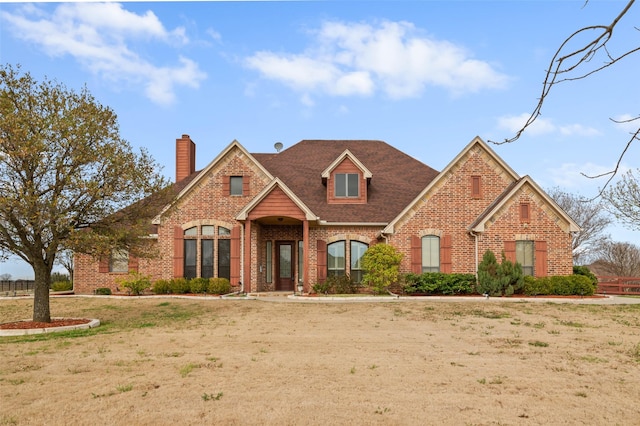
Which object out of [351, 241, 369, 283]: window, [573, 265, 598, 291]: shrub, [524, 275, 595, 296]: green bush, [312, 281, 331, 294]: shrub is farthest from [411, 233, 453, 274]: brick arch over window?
[573, 265, 598, 291]: shrub

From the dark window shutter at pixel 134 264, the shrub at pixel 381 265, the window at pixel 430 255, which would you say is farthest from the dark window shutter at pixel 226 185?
the window at pixel 430 255

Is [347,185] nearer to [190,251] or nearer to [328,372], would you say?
[190,251]

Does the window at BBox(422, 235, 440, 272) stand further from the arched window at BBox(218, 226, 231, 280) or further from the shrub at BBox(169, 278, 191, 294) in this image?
the shrub at BBox(169, 278, 191, 294)

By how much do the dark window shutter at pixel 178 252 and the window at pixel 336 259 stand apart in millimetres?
6869

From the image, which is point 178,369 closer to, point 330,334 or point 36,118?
point 330,334

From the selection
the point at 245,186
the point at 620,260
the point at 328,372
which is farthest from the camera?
the point at 620,260

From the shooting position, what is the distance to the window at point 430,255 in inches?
941

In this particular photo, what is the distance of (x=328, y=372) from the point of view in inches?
336

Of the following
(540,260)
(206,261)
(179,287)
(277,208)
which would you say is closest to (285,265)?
(206,261)

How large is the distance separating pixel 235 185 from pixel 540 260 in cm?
1428

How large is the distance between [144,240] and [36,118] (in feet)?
15.1

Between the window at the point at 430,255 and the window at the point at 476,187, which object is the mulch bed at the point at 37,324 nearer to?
the window at the point at 430,255

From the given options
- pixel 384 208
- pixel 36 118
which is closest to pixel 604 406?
pixel 36 118

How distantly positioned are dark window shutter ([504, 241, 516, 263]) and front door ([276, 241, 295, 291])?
393 inches
